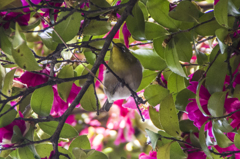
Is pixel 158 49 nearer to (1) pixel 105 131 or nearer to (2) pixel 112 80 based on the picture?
(2) pixel 112 80

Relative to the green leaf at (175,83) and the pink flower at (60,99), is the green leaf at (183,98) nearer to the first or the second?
the green leaf at (175,83)

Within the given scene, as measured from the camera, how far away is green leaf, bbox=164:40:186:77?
0.94ft

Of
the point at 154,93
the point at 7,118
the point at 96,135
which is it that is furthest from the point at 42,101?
the point at 96,135

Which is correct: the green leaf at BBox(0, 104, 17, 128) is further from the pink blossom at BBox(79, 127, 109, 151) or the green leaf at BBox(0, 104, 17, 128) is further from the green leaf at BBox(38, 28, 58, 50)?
the pink blossom at BBox(79, 127, 109, 151)

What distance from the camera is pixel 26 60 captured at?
231mm

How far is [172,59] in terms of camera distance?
30 centimetres

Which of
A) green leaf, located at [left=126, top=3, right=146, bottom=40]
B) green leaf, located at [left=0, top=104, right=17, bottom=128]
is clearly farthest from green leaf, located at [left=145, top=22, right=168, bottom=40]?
green leaf, located at [left=0, top=104, right=17, bottom=128]

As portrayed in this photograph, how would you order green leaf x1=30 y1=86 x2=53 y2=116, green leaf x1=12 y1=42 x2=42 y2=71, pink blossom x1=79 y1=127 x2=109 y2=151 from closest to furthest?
green leaf x1=12 y1=42 x2=42 y2=71, green leaf x1=30 y1=86 x2=53 y2=116, pink blossom x1=79 y1=127 x2=109 y2=151

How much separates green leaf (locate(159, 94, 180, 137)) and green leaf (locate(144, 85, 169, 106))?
6 cm

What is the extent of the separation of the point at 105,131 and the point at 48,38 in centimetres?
101

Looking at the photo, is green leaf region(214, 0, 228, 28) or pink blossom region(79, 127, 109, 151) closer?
green leaf region(214, 0, 228, 28)

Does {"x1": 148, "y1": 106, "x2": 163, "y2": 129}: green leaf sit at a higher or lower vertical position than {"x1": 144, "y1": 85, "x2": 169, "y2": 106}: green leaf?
lower

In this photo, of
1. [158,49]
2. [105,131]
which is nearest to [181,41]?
[158,49]

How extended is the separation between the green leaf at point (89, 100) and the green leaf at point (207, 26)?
18cm
